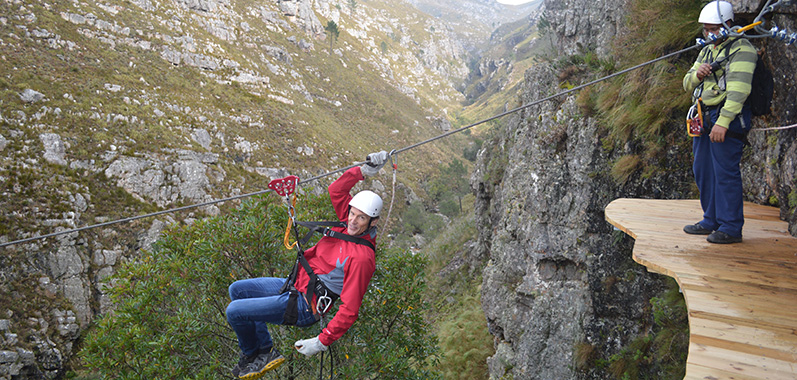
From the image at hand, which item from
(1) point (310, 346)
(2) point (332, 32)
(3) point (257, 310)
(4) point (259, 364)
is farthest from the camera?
(2) point (332, 32)

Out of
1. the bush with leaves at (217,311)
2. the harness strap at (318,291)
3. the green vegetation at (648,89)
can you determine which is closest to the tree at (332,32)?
the green vegetation at (648,89)

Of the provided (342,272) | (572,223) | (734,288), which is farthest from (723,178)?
(342,272)

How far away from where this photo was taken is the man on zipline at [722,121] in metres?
3.73

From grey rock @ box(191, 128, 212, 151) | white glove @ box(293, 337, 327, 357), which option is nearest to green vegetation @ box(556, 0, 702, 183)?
white glove @ box(293, 337, 327, 357)

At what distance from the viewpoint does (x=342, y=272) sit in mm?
4133

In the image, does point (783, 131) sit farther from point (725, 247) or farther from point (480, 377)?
point (480, 377)

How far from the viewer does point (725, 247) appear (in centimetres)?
370

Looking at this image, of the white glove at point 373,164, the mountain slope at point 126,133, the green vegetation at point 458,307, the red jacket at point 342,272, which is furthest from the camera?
the mountain slope at point 126,133

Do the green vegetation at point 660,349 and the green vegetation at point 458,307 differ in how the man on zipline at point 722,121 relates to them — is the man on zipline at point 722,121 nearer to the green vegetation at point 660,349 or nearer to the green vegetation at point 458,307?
the green vegetation at point 660,349

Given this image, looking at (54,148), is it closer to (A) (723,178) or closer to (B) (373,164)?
(B) (373,164)

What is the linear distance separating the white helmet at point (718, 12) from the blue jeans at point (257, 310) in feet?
18.4

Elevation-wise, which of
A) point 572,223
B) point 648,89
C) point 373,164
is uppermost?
point 648,89

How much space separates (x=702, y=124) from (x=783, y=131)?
3.51 feet

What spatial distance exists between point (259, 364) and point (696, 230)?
214 inches
